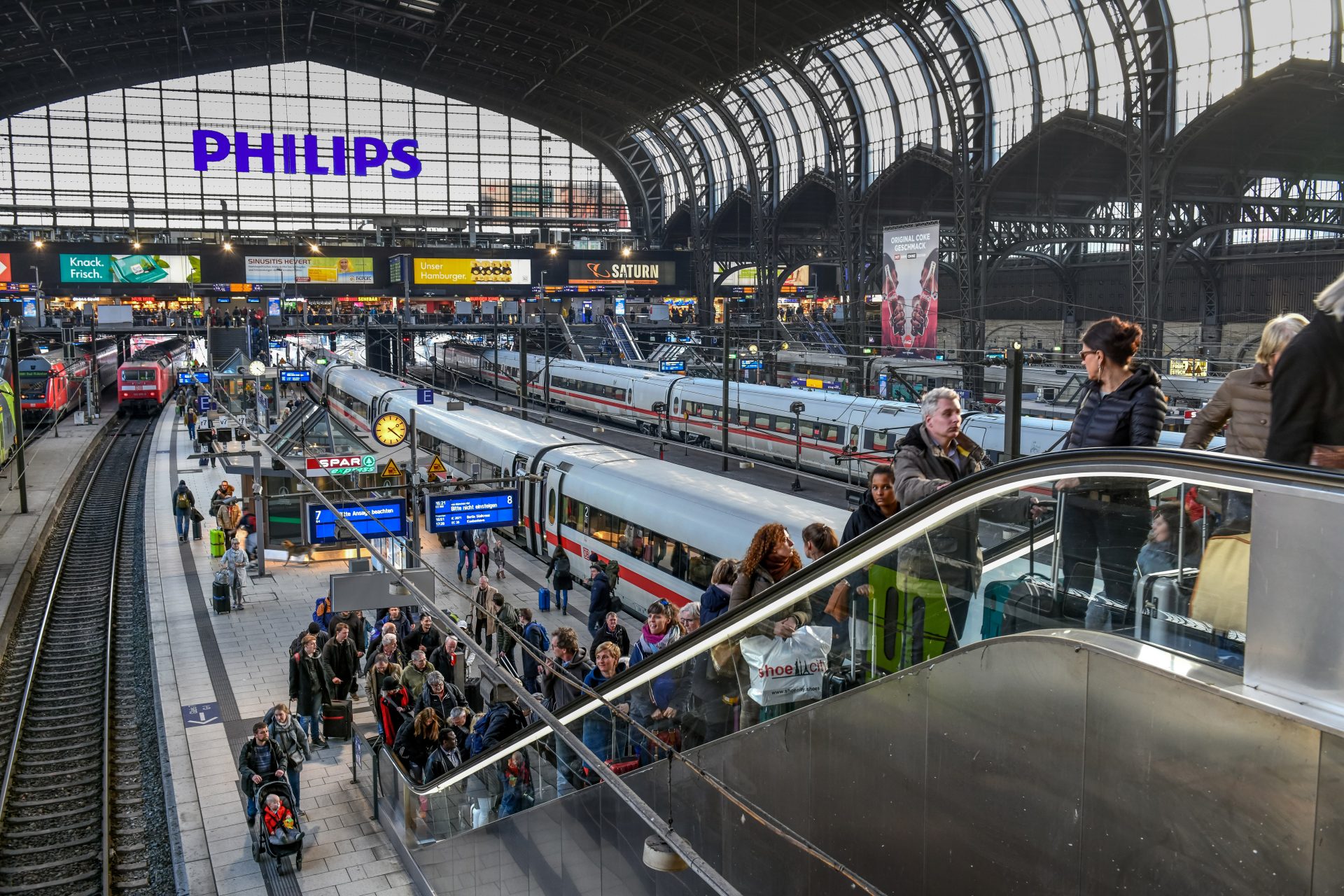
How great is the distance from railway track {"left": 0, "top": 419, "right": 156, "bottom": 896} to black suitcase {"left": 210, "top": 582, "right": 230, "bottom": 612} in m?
1.40

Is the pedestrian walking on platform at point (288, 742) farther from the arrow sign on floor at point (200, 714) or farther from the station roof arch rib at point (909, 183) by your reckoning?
the station roof arch rib at point (909, 183)

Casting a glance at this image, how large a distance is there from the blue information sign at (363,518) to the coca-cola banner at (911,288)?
1387 centimetres

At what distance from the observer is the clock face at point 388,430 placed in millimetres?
26594

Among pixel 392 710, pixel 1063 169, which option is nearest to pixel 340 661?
pixel 392 710

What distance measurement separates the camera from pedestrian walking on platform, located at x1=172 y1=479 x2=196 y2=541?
24.8 metres

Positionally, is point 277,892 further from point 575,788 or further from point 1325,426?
point 1325,426

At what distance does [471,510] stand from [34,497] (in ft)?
60.5

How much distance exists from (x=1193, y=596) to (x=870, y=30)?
136 feet

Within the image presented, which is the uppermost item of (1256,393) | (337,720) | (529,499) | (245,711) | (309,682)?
(1256,393)

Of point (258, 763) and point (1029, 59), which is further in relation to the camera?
point (1029, 59)

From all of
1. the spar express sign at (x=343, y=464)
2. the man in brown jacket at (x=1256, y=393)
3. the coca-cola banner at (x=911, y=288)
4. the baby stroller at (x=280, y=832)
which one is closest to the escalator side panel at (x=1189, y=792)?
the man in brown jacket at (x=1256, y=393)

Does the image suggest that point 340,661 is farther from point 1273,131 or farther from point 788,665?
point 1273,131

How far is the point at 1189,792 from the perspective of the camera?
316cm

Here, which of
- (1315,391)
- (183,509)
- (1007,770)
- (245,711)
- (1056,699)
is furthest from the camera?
(183,509)
